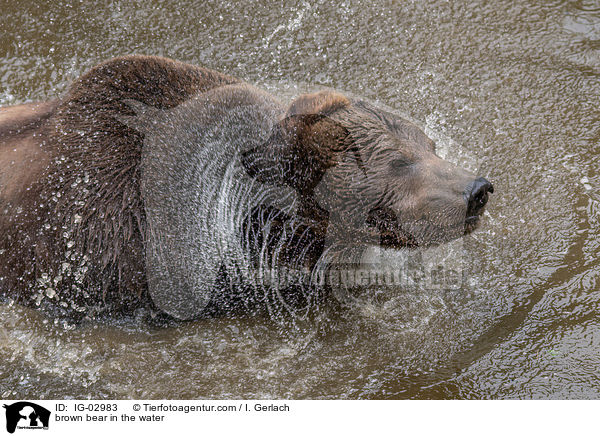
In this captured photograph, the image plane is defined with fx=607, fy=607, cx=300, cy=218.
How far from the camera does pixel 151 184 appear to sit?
147 inches

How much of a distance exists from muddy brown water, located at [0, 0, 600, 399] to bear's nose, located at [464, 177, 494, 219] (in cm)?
85

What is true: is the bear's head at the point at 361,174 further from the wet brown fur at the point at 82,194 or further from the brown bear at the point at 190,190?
the wet brown fur at the point at 82,194

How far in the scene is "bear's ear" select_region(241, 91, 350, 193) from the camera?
356cm

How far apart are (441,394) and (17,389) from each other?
263cm

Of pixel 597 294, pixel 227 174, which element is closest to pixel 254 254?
pixel 227 174

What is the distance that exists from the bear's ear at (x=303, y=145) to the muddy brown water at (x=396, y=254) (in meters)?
1.11

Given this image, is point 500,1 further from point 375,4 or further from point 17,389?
point 17,389

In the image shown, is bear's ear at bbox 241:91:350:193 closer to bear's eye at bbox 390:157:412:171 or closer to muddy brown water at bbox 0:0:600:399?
bear's eye at bbox 390:157:412:171

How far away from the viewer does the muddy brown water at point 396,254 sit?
3.83m

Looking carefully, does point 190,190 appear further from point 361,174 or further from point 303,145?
point 361,174
